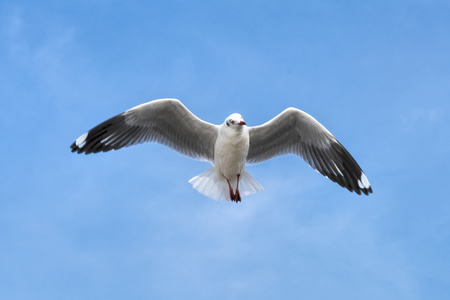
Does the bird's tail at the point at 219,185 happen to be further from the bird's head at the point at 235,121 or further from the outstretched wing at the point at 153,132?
the bird's head at the point at 235,121

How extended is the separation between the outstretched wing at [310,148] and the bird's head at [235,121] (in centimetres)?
39

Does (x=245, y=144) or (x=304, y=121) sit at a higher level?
(x=304, y=121)

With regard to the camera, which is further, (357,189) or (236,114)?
(357,189)

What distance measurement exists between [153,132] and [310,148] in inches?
71.0

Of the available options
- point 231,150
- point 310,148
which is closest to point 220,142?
point 231,150

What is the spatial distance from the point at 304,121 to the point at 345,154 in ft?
2.05

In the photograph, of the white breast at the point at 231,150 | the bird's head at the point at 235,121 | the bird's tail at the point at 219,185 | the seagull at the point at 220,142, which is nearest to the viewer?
the bird's head at the point at 235,121

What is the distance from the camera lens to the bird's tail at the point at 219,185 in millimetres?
7344

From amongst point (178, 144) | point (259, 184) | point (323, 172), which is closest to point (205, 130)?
point (178, 144)

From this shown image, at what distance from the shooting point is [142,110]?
7.16 m

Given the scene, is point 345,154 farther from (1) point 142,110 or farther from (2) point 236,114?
(1) point 142,110

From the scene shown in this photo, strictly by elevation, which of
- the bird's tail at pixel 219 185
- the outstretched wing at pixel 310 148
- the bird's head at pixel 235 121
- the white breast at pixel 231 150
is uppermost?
the outstretched wing at pixel 310 148

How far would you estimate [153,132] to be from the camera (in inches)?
291

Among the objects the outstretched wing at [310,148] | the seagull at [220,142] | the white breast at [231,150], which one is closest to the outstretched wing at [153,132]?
the seagull at [220,142]
